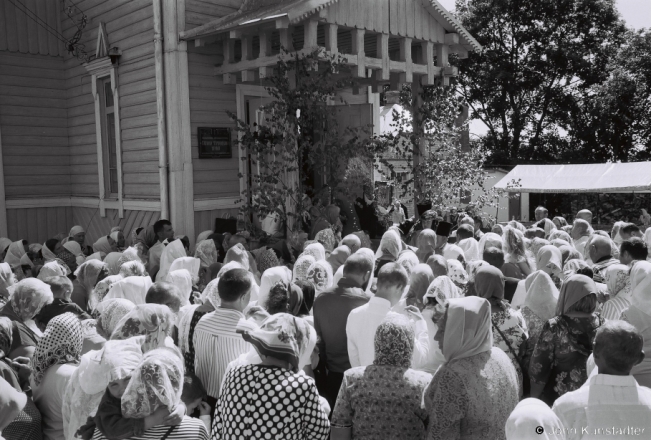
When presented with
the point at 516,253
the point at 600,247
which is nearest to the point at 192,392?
the point at 516,253

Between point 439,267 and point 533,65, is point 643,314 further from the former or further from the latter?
point 533,65

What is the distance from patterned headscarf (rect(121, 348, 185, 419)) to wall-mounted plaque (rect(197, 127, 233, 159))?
725 cm

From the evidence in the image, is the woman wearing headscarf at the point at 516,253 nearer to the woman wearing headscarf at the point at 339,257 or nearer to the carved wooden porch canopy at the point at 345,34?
the woman wearing headscarf at the point at 339,257

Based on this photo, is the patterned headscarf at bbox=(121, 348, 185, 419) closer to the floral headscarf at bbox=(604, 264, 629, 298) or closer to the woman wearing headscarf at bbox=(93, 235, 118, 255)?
the floral headscarf at bbox=(604, 264, 629, 298)

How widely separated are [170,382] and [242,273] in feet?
4.15

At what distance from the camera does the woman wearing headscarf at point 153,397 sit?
8.48 ft

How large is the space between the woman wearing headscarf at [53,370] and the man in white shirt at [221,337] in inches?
27.6

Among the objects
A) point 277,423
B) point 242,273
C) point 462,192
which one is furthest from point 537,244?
point 462,192

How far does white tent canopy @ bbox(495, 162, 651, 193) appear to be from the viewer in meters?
18.5

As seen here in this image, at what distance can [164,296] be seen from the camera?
4188 millimetres

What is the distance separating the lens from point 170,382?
8.71 feet

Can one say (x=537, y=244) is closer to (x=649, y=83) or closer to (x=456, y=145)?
(x=456, y=145)

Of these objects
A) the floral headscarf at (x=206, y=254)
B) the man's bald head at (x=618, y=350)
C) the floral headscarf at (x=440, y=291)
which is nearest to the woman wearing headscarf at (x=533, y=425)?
the man's bald head at (x=618, y=350)

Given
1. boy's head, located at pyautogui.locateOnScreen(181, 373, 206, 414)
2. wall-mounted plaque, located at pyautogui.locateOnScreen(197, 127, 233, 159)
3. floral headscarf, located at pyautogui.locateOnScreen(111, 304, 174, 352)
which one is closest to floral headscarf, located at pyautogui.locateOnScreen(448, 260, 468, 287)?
boy's head, located at pyautogui.locateOnScreen(181, 373, 206, 414)
